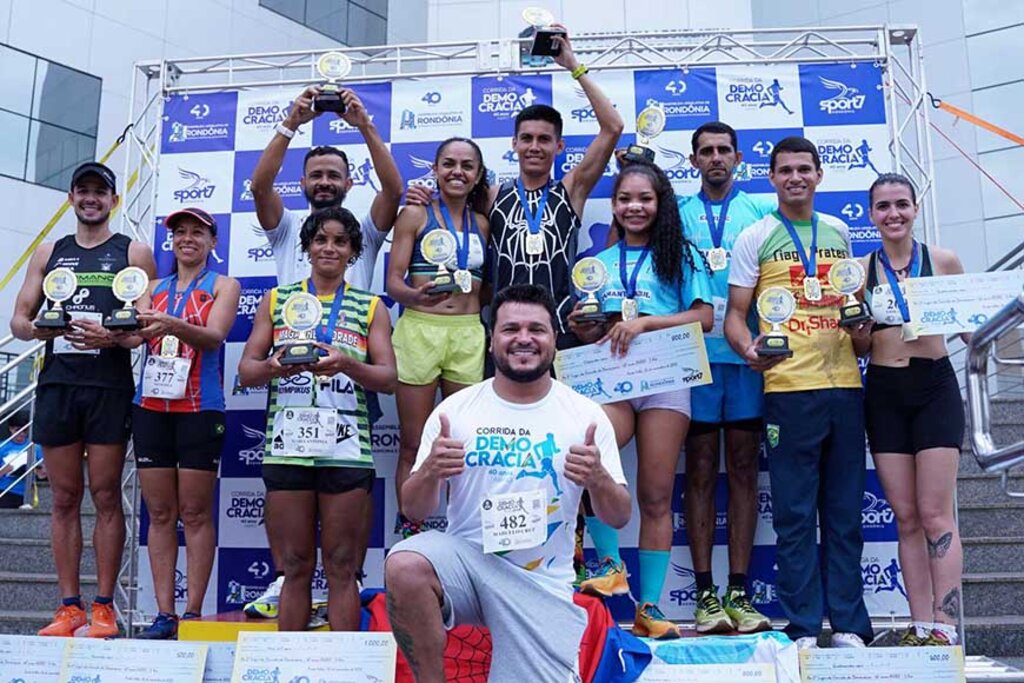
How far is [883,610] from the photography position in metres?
4.12

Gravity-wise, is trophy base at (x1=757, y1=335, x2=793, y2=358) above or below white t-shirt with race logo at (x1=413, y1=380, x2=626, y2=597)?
above

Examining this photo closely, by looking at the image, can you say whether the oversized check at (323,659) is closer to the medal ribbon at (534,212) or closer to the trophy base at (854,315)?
the medal ribbon at (534,212)

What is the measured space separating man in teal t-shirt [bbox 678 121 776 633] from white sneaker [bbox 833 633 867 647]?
0.40 metres

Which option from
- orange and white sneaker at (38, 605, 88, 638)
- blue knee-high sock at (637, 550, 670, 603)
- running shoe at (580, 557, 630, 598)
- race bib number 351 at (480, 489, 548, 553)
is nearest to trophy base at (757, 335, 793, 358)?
blue knee-high sock at (637, 550, 670, 603)

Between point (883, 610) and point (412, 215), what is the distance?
2.85 metres

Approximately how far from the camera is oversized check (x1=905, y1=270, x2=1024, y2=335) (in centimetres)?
329

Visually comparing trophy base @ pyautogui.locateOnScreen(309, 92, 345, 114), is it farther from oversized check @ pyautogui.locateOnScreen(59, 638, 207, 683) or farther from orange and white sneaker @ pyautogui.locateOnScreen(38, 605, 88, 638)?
orange and white sneaker @ pyautogui.locateOnScreen(38, 605, 88, 638)

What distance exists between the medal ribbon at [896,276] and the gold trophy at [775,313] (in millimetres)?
392

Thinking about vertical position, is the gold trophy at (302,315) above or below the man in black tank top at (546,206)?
below

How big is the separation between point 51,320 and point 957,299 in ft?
11.7

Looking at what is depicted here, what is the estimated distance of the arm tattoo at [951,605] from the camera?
3256mm

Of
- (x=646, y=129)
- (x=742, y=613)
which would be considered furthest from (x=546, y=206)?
(x=742, y=613)

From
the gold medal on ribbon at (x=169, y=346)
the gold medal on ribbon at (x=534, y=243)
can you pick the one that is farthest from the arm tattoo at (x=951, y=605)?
the gold medal on ribbon at (x=169, y=346)

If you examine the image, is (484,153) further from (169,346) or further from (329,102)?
(169,346)
